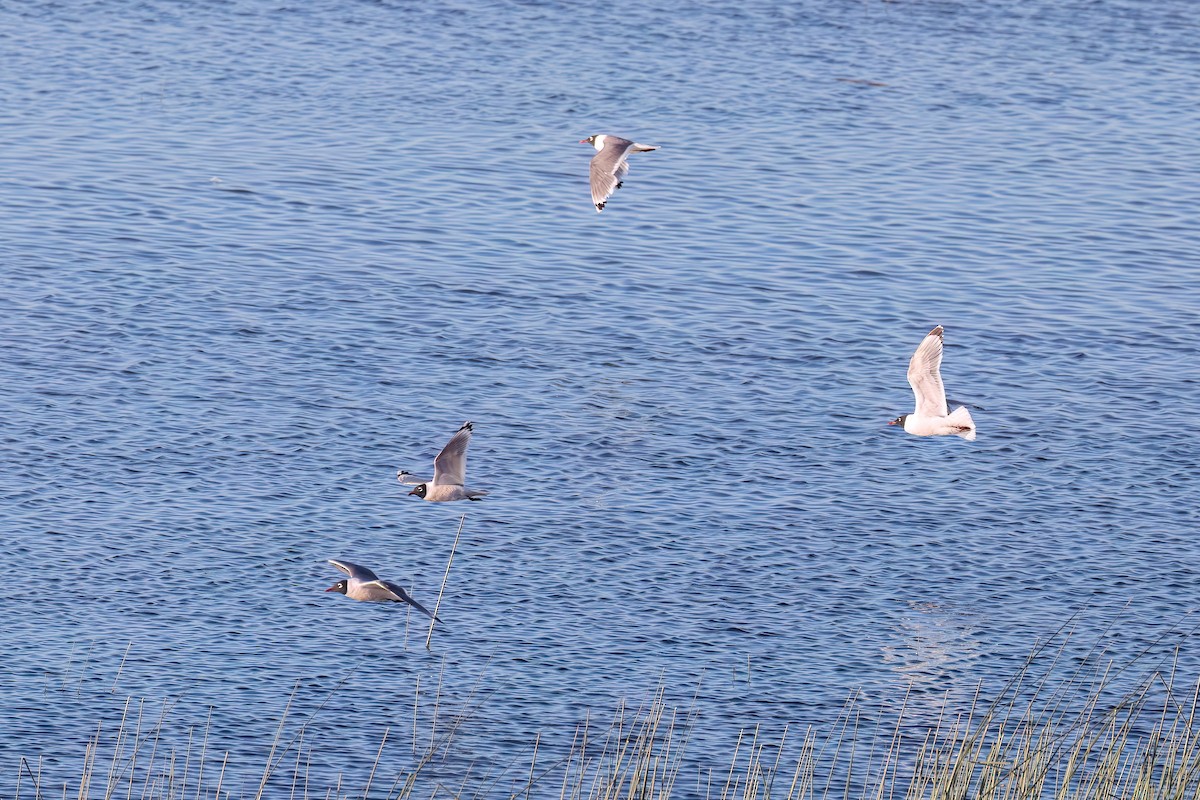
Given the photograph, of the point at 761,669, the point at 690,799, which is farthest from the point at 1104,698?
the point at 690,799

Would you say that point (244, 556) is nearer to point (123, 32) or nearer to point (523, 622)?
point (523, 622)

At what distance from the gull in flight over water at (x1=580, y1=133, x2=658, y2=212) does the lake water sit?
9.71ft

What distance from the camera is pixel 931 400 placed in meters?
20.4

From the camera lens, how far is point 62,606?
19094mm

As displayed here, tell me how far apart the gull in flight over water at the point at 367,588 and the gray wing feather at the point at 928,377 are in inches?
205

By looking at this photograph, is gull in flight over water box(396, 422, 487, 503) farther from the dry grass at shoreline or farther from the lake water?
the dry grass at shoreline

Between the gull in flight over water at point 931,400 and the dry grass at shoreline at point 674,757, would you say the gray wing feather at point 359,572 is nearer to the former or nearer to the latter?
the dry grass at shoreline at point 674,757

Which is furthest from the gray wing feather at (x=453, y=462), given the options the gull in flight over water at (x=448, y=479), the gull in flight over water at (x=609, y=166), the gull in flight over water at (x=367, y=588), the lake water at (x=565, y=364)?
the gull in flight over water at (x=609, y=166)

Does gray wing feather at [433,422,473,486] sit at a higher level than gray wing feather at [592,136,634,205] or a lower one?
lower

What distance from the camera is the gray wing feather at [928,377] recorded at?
19609mm

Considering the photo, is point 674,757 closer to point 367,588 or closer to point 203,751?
point 367,588

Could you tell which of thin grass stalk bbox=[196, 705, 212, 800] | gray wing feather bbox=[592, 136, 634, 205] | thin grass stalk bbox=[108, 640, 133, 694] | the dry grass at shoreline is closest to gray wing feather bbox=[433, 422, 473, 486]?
the dry grass at shoreline

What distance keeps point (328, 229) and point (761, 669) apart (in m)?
15.1

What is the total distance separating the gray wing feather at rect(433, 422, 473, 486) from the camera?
19.2 m
